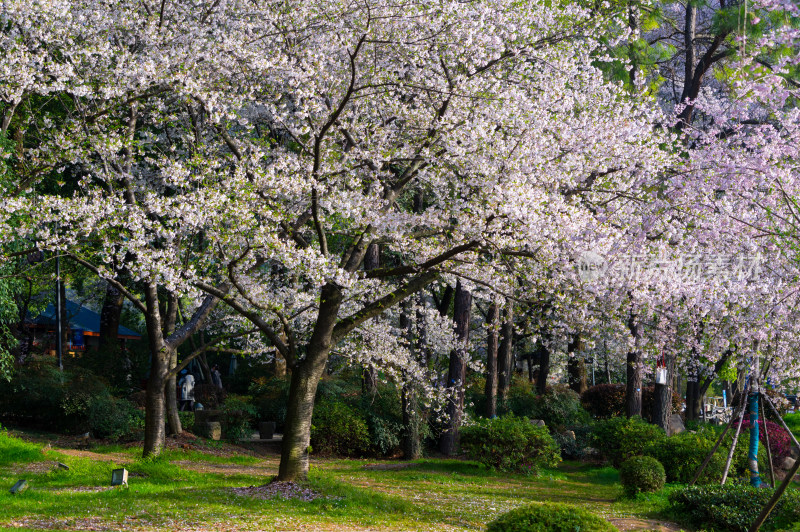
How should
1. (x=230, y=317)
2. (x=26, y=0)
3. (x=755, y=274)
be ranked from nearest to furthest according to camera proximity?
(x=26, y=0), (x=755, y=274), (x=230, y=317)

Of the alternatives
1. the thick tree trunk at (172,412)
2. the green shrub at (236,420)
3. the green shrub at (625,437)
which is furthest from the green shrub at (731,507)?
the thick tree trunk at (172,412)

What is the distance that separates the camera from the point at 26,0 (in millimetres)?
10055

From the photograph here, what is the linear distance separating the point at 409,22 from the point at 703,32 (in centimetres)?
1169

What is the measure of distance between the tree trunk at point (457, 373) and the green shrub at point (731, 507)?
8.08 metres

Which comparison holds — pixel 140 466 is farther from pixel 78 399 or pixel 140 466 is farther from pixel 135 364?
pixel 135 364

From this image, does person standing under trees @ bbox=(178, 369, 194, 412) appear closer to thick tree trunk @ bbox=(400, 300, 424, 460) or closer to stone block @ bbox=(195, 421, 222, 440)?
stone block @ bbox=(195, 421, 222, 440)

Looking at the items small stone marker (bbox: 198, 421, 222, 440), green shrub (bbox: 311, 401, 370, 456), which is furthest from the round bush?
small stone marker (bbox: 198, 421, 222, 440)

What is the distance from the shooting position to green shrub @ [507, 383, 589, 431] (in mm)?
20484

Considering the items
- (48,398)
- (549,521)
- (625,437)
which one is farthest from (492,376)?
(549,521)

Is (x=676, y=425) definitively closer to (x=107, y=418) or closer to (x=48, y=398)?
(x=107, y=418)

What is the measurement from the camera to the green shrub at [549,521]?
18.5ft

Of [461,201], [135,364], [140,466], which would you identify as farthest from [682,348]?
[135,364]

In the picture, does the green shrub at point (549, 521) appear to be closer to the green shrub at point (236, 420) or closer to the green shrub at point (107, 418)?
the green shrub at point (107, 418)

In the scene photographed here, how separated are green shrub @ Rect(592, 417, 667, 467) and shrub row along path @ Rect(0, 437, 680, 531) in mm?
659
